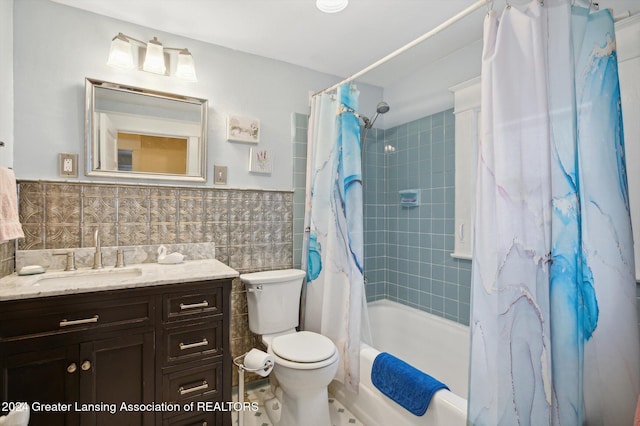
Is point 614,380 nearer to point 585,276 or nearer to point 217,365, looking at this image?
point 585,276

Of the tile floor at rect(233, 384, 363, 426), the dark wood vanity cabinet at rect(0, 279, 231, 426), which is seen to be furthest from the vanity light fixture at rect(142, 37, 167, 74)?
the tile floor at rect(233, 384, 363, 426)

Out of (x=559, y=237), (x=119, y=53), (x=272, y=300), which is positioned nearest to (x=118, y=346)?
(x=272, y=300)

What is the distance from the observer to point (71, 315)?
1362 millimetres

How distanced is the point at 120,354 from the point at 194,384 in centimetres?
38

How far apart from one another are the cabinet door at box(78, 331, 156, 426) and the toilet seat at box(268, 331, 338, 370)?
623 millimetres

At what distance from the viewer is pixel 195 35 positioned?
2.06 meters

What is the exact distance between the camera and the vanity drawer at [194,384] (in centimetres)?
154

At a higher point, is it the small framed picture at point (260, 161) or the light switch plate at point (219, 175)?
the small framed picture at point (260, 161)

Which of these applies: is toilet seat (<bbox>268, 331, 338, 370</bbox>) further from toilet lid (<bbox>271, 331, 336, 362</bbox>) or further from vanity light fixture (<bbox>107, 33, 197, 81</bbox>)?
vanity light fixture (<bbox>107, 33, 197, 81</bbox>)

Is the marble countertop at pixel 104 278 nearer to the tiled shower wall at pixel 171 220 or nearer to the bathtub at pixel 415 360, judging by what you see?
the tiled shower wall at pixel 171 220

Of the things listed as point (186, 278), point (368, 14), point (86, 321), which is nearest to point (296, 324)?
point (186, 278)

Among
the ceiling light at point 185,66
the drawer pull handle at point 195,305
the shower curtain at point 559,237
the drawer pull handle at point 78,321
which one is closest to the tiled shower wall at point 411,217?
the ceiling light at point 185,66

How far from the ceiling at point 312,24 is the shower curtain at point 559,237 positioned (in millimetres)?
813

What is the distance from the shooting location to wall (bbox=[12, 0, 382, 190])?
5.51 feet
